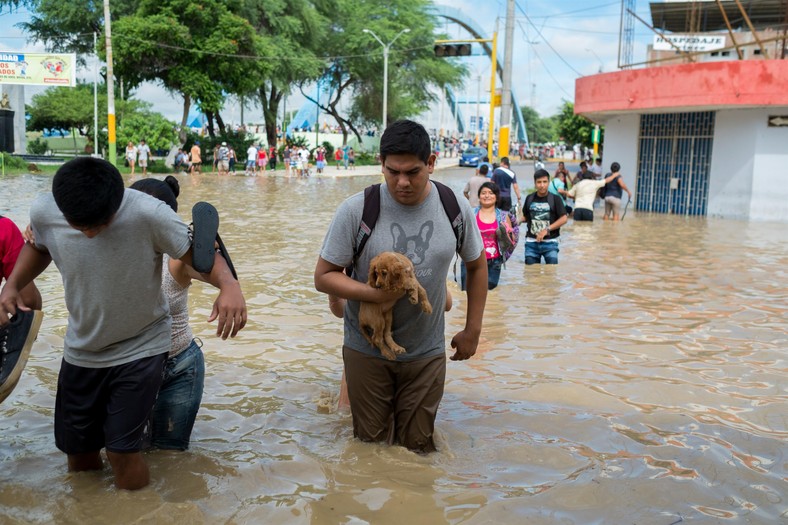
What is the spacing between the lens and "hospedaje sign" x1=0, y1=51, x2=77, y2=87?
38000 mm

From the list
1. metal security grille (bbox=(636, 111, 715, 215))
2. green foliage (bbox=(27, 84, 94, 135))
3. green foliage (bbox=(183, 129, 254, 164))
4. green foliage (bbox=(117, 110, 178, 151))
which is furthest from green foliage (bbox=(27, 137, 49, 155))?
metal security grille (bbox=(636, 111, 715, 215))

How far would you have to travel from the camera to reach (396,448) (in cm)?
415

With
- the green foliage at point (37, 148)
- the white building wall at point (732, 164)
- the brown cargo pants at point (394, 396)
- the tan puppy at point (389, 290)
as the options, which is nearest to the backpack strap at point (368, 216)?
the tan puppy at point (389, 290)

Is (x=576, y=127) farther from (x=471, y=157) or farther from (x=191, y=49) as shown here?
(x=191, y=49)

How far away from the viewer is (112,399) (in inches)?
136

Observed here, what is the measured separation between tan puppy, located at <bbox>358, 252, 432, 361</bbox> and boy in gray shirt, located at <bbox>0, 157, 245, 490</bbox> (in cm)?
61

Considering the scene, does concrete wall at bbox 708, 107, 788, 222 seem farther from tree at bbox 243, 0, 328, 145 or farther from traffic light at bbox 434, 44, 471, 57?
tree at bbox 243, 0, 328, 145

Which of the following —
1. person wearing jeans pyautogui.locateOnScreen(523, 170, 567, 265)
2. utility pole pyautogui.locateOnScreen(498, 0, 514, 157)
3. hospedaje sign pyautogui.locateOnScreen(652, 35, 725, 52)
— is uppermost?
hospedaje sign pyautogui.locateOnScreen(652, 35, 725, 52)

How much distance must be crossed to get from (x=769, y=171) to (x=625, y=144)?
14.9 ft

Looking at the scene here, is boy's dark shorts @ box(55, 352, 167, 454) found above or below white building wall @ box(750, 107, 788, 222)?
below

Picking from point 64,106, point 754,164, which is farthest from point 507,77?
point 64,106

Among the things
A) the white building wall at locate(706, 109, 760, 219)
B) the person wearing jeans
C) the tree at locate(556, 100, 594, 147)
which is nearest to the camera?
the person wearing jeans

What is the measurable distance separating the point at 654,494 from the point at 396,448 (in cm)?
133

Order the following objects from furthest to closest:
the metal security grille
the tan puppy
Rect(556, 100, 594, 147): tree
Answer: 1. Rect(556, 100, 594, 147): tree
2. the metal security grille
3. the tan puppy
